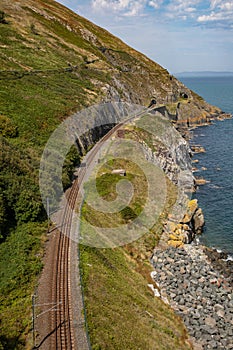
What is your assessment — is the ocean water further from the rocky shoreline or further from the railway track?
the railway track

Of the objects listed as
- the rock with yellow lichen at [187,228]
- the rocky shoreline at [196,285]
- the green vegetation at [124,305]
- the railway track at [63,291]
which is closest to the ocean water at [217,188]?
the rock with yellow lichen at [187,228]

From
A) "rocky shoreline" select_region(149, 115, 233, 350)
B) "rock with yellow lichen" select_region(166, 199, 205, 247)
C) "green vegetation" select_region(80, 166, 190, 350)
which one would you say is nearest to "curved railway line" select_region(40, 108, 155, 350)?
"green vegetation" select_region(80, 166, 190, 350)

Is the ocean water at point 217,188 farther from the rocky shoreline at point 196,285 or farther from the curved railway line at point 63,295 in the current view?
the curved railway line at point 63,295

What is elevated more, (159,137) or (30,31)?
(30,31)

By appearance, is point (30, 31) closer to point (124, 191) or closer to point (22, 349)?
point (124, 191)

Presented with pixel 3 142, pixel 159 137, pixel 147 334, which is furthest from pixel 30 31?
pixel 147 334

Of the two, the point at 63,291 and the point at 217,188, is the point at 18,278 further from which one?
the point at 217,188

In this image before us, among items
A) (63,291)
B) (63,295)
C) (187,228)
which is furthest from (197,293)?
(63,295)
